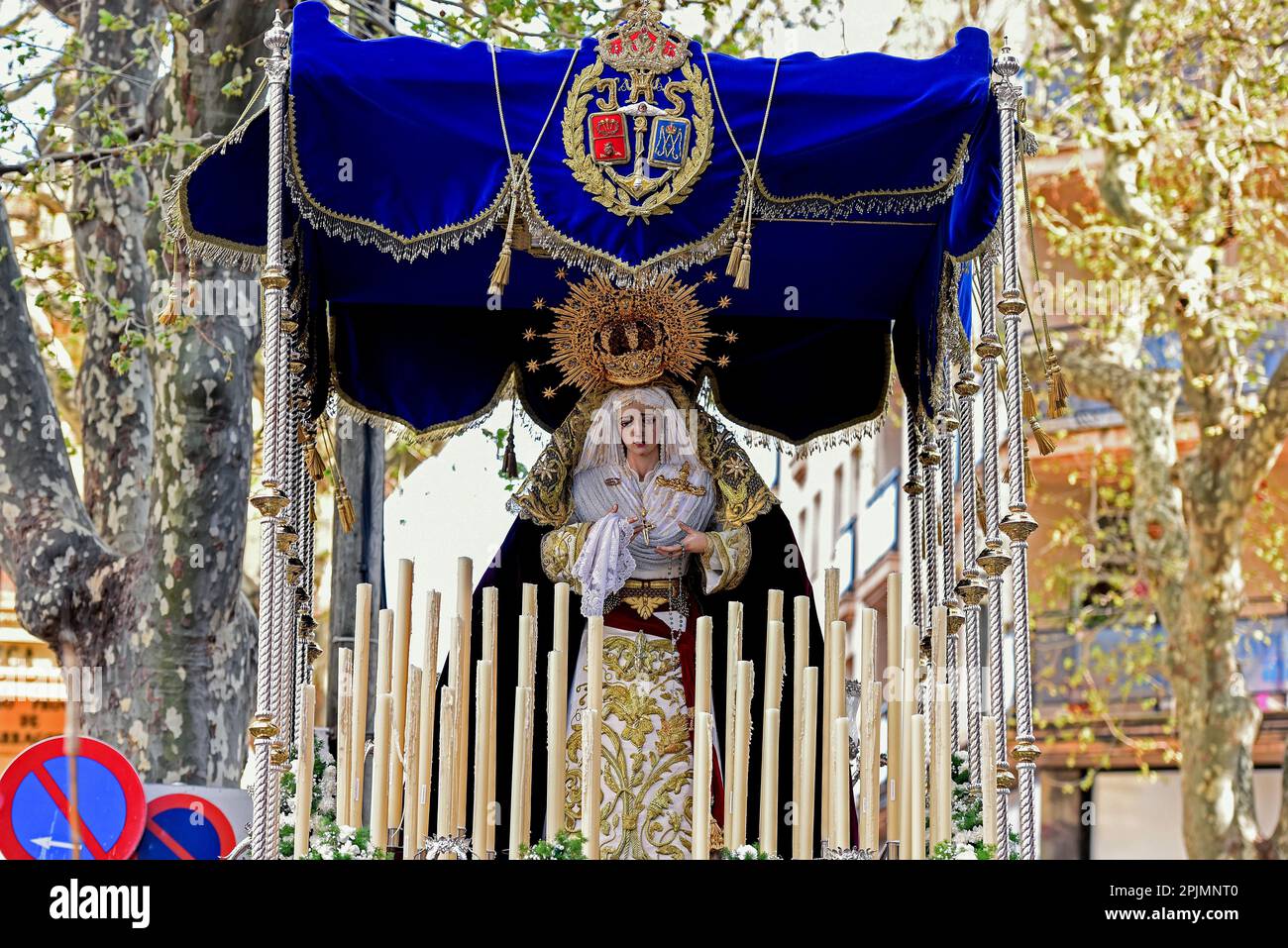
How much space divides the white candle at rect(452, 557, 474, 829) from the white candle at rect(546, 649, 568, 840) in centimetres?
32

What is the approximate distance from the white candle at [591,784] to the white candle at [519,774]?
0.22m

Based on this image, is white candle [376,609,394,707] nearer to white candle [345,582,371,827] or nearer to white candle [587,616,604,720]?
white candle [345,582,371,827]

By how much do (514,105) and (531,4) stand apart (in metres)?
5.14

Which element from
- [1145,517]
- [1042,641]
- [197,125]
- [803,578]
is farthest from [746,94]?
[1042,641]

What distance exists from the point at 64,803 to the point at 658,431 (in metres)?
2.92

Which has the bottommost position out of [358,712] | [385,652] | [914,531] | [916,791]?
[916,791]

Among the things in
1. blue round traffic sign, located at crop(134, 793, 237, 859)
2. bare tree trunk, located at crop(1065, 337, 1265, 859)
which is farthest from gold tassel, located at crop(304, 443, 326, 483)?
bare tree trunk, located at crop(1065, 337, 1265, 859)

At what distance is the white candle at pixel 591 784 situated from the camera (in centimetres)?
764

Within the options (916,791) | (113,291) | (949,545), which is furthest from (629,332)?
(113,291)

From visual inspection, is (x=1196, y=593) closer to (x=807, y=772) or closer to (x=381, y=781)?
(x=807, y=772)

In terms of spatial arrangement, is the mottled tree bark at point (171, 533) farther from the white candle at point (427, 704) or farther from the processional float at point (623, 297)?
the white candle at point (427, 704)

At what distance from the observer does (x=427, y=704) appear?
7.84 m

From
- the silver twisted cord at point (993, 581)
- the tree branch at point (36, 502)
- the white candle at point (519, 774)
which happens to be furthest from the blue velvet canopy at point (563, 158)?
the tree branch at point (36, 502)

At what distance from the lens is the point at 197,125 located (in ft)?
41.0
